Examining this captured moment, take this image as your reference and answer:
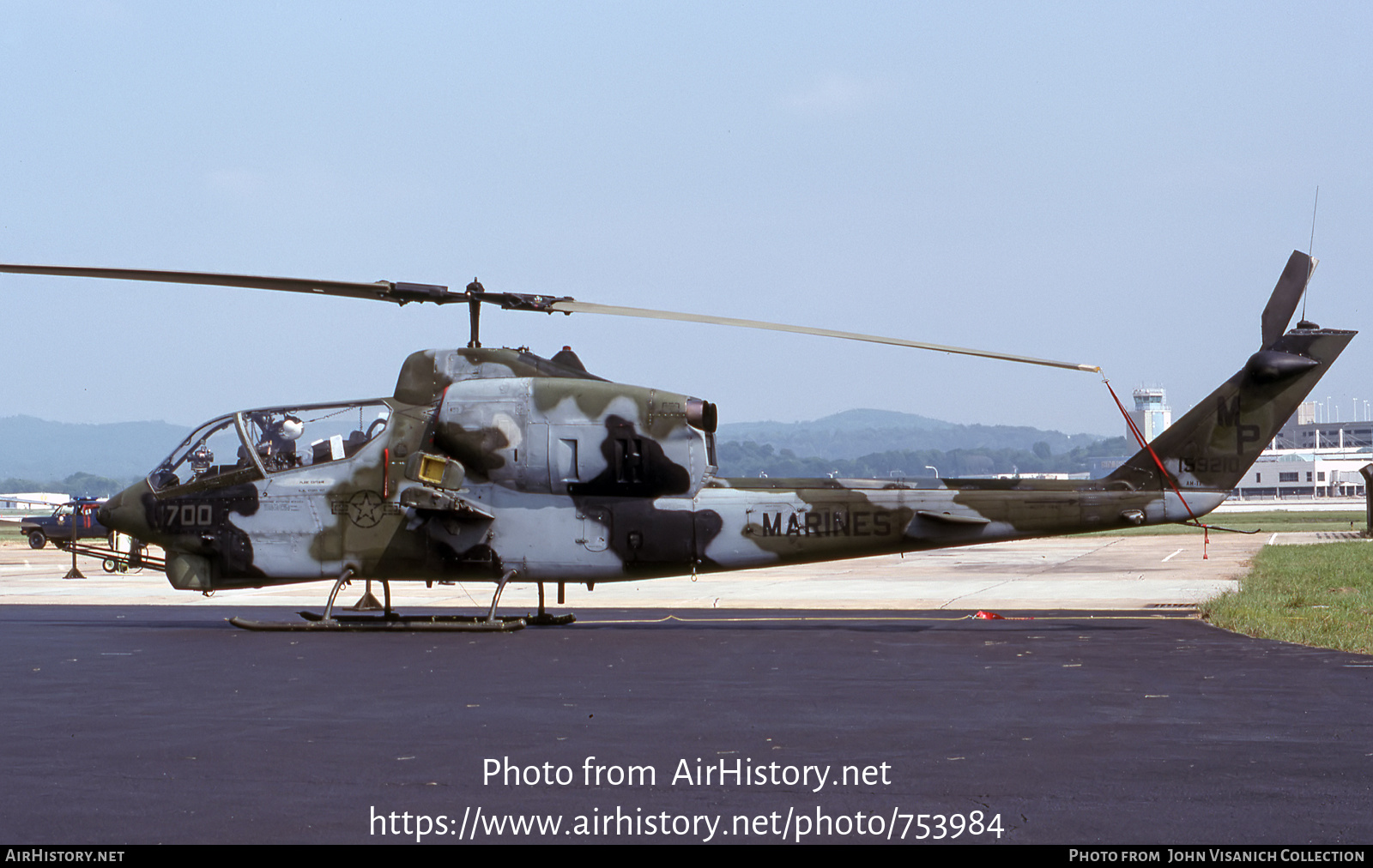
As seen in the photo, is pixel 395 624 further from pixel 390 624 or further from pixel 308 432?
pixel 308 432

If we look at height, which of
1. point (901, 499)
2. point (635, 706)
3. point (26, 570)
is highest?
point (901, 499)

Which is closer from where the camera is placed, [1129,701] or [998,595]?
A: [1129,701]

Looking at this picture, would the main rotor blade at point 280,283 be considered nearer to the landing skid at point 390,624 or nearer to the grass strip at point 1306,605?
the landing skid at point 390,624

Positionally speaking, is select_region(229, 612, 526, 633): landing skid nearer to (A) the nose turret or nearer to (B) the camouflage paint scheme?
(B) the camouflage paint scheme

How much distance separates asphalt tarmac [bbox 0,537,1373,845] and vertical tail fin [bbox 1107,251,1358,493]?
7.54ft

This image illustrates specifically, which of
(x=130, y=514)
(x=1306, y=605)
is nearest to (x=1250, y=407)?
(x=1306, y=605)

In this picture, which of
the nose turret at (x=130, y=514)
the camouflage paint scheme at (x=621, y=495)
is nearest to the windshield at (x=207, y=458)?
the nose turret at (x=130, y=514)

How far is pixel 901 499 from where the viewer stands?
60.1 ft

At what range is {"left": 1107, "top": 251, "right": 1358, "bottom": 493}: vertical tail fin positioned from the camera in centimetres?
1747

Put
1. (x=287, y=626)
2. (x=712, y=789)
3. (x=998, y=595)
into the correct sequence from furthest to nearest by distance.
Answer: (x=998, y=595) < (x=287, y=626) < (x=712, y=789)

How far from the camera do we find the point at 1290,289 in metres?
17.5

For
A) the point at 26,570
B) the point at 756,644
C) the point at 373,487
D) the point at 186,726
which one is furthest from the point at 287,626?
the point at 26,570

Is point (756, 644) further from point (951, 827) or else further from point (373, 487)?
point (951, 827)

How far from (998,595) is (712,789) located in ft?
59.3
